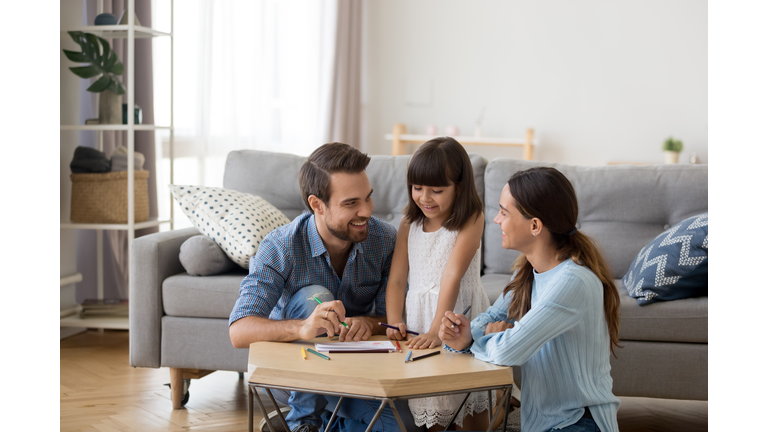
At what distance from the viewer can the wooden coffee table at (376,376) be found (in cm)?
109

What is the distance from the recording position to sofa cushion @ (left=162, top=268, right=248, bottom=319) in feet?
7.27

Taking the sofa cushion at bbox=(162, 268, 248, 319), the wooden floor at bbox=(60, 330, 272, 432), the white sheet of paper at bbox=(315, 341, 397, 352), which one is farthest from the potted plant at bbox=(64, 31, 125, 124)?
the white sheet of paper at bbox=(315, 341, 397, 352)

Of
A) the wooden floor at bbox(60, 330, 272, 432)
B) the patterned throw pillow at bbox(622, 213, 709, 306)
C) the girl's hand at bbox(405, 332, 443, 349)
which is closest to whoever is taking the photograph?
the girl's hand at bbox(405, 332, 443, 349)

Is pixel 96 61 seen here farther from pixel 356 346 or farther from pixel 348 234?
pixel 356 346

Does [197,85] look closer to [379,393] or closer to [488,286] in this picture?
[488,286]

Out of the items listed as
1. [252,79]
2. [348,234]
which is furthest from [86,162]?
[348,234]

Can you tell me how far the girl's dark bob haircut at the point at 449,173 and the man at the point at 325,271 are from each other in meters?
→ 0.13

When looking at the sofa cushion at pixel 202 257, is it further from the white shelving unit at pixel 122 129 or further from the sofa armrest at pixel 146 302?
the white shelving unit at pixel 122 129

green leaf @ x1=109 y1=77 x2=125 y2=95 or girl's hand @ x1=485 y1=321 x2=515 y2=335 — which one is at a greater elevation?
green leaf @ x1=109 y1=77 x2=125 y2=95

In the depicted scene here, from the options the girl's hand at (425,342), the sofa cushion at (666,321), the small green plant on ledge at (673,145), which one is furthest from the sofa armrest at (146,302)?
the small green plant on ledge at (673,145)

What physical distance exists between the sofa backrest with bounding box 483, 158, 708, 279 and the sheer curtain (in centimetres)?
208

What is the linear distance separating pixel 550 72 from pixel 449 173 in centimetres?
414

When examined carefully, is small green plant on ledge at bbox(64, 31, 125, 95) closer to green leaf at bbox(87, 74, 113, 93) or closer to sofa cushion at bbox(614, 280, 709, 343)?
green leaf at bbox(87, 74, 113, 93)

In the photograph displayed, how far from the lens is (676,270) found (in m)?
1.99
